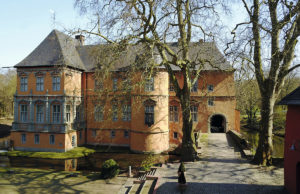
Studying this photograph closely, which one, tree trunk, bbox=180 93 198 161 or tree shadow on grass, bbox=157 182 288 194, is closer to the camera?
tree shadow on grass, bbox=157 182 288 194

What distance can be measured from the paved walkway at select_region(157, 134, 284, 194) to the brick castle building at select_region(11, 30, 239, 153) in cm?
872

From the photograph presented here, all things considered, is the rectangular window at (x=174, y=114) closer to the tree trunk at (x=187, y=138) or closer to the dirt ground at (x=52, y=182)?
the tree trunk at (x=187, y=138)

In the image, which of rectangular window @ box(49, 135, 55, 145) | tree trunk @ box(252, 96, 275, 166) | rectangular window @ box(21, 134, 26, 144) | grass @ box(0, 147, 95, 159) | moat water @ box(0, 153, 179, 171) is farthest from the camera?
rectangular window @ box(21, 134, 26, 144)

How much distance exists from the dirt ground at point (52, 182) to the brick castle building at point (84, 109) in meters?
7.01

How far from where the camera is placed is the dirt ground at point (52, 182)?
13655mm

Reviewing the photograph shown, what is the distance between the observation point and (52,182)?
596 inches

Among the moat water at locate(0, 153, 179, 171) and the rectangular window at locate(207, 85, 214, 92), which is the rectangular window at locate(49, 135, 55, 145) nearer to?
the moat water at locate(0, 153, 179, 171)

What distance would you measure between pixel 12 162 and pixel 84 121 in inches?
351

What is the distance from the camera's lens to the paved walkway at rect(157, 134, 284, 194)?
35.8 feet

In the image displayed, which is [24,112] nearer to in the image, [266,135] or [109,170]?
[109,170]

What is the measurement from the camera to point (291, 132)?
33.4 ft

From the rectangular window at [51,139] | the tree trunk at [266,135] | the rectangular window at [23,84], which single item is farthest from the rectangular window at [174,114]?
the rectangular window at [23,84]

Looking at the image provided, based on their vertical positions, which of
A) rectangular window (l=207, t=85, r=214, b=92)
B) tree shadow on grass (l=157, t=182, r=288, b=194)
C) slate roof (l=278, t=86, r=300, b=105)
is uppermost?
rectangular window (l=207, t=85, r=214, b=92)

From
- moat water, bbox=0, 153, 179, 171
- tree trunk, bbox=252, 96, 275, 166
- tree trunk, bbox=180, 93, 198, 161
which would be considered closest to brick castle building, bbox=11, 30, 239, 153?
moat water, bbox=0, 153, 179, 171
